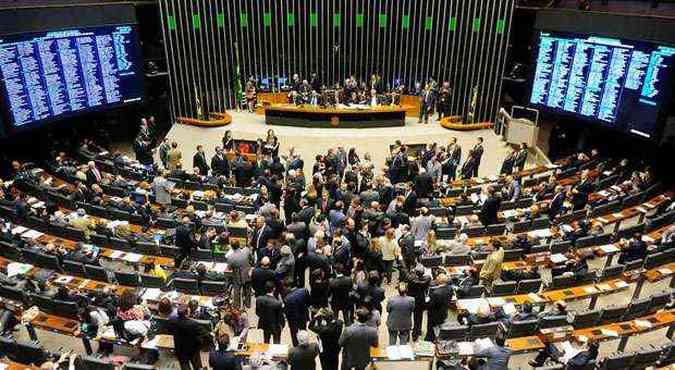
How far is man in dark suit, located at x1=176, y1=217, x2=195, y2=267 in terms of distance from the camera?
8.34 meters

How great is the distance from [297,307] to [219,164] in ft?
19.2

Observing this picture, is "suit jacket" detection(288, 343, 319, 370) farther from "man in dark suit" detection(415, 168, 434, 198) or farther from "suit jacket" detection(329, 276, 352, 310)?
"man in dark suit" detection(415, 168, 434, 198)

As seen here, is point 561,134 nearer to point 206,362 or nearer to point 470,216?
point 470,216

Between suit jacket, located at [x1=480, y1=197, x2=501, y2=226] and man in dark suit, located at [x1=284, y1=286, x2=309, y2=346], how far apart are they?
4397 mm

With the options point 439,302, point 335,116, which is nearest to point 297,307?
point 439,302

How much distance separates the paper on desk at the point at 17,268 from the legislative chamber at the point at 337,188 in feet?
0.20

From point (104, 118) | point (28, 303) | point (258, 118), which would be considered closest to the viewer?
point (28, 303)

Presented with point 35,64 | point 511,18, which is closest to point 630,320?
point 511,18

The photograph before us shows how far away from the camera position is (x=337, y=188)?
1022cm

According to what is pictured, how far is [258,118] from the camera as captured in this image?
18547 mm

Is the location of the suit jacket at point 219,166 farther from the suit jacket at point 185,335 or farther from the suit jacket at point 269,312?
the suit jacket at point 185,335

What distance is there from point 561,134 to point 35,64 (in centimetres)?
1380

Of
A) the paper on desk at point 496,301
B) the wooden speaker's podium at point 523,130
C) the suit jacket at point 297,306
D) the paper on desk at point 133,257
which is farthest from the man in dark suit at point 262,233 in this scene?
the wooden speaker's podium at point 523,130

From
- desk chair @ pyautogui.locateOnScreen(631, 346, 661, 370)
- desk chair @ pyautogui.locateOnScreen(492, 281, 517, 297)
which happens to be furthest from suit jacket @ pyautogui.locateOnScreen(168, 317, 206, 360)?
desk chair @ pyautogui.locateOnScreen(631, 346, 661, 370)
